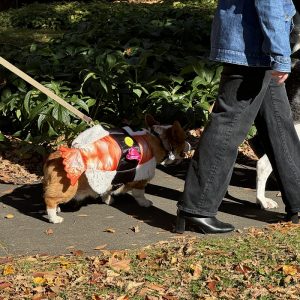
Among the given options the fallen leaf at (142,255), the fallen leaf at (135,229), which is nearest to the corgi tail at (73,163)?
the fallen leaf at (135,229)

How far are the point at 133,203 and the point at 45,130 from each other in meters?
1.91

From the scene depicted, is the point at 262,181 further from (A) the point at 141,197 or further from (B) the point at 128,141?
(B) the point at 128,141

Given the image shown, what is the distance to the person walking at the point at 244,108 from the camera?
15.3 feet

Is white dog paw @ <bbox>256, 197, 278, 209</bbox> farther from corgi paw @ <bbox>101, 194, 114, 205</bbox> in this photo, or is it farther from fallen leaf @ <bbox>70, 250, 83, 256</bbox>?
fallen leaf @ <bbox>70, 250, 83, 256</bbox>

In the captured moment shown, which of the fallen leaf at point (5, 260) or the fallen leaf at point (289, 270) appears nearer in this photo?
the fallen leaf at point (289, 270)

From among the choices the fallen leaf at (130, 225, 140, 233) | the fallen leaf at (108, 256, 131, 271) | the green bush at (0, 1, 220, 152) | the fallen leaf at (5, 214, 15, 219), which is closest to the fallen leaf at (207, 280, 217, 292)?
the fallen leaf at (108, 256, 131, 271)

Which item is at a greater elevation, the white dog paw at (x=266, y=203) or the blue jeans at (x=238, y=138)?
the blue jeans at (x=238, y=138)

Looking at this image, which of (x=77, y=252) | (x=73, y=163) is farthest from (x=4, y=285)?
(x=73, y=163)

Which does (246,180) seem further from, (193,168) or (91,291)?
(91,291)

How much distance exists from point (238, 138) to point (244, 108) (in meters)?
0.23

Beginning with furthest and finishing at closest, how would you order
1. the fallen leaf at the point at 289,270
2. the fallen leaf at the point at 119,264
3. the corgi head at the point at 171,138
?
the corgi head at the point at 171,138
the fallen leaf at the point at 119,264
the fallen leaf at the point at 289,270

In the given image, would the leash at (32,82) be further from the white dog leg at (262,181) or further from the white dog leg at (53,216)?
the white dog leg at (262,181)

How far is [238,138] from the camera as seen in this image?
16.6ft

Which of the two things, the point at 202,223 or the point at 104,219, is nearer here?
the point at 202,223
